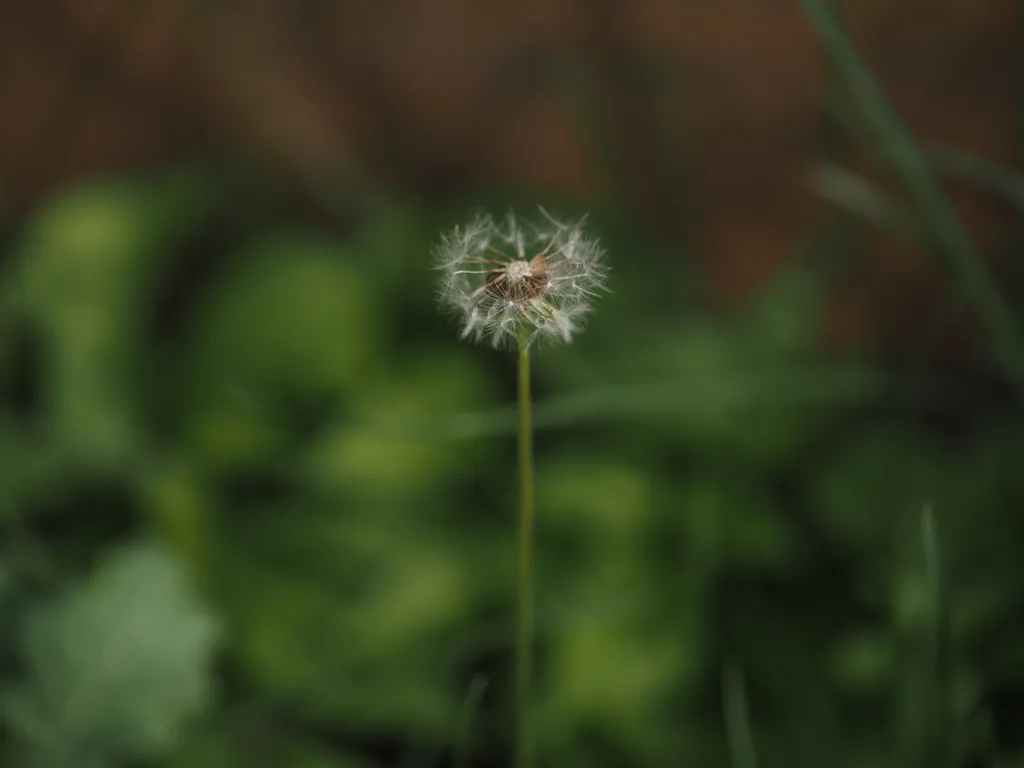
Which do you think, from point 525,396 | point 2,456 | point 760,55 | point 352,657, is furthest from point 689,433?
point 2,456

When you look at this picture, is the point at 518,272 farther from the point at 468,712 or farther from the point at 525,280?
the point at 468,712

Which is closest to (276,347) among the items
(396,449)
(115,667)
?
(396,449)

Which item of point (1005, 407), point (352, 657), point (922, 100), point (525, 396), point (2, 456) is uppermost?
point (922, 100)

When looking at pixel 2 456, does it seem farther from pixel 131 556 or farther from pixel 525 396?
pixel 525 396

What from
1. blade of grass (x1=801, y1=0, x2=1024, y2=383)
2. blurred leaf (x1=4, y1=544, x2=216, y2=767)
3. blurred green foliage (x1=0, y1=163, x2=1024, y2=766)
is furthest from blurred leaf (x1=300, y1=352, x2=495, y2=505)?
blade of grass (x1=801, y1=0, x2=1024, y2=383)

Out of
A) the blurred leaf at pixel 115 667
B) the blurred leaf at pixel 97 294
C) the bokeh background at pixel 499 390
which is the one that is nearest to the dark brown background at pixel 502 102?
the bokeh background at pixel 499 390

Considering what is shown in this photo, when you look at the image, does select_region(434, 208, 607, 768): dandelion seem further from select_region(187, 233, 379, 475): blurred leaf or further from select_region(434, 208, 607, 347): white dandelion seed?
select_region(187, 233, 379, 475): blurred leaf

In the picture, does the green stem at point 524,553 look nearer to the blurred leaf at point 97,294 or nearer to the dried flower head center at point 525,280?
the dried flower head center at point 525,280
